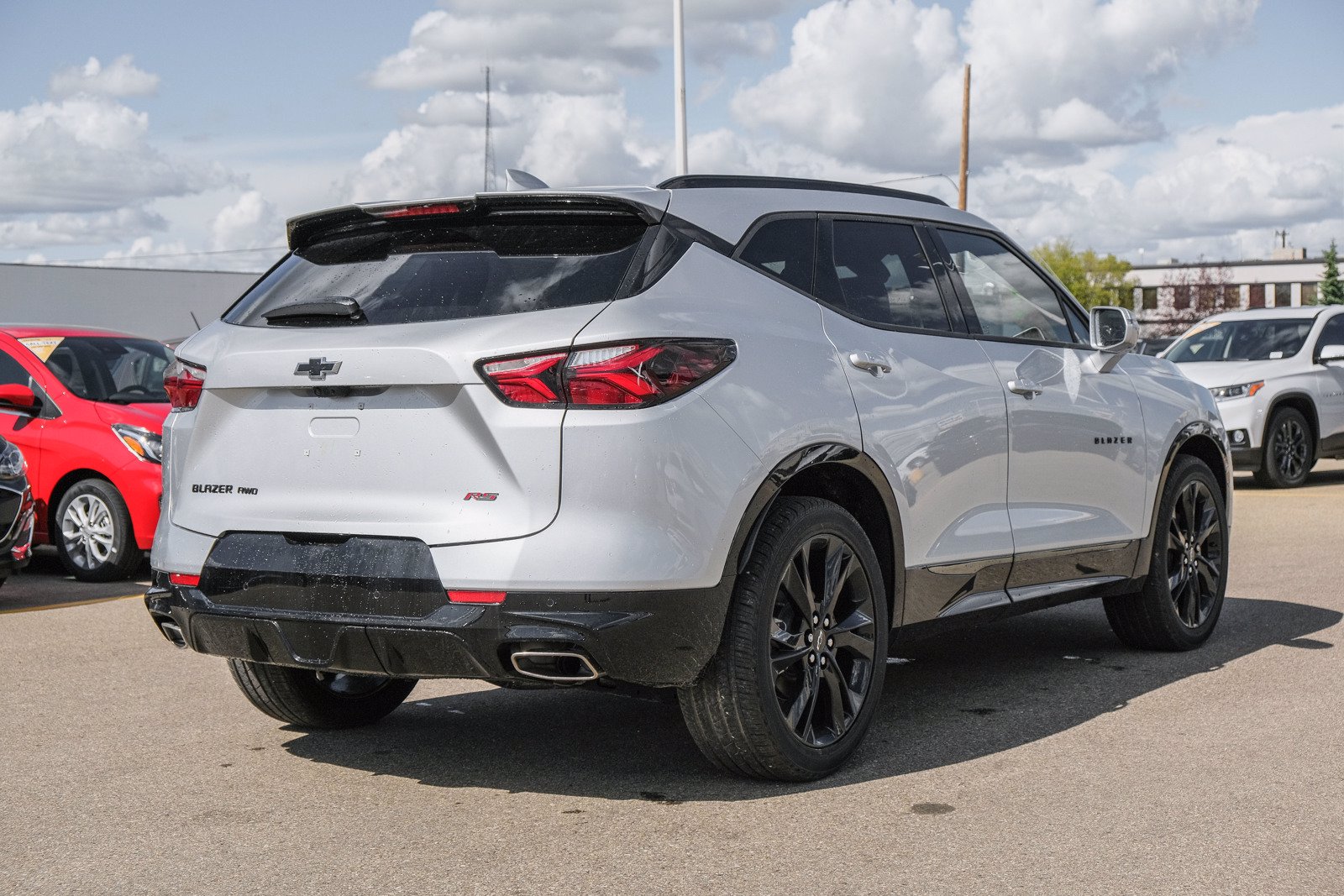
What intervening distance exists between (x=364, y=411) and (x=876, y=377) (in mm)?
1626

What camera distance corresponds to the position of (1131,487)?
6.30m

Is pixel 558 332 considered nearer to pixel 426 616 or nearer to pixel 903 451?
pixel 426 616

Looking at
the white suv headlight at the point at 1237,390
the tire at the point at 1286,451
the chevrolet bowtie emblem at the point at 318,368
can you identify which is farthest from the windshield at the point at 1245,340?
the chevrolet bowtie emblem at the point at 318,368

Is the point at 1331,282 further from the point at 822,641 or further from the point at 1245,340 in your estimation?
the point at 822,641

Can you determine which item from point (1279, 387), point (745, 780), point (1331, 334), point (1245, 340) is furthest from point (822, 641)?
point (1331, 334)

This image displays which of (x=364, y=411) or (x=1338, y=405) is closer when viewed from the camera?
(x=364, y=411)

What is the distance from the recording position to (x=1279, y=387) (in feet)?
50.2

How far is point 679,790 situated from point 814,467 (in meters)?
1.05

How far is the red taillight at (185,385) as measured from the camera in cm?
463

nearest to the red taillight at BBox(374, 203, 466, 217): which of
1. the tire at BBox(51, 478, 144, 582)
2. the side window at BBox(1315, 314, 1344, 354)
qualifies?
the tire at BBox(51, 478, 144, 582)

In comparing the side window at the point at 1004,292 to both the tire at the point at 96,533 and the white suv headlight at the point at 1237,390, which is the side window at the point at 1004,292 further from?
the white suv headlight at the point at 1237,390

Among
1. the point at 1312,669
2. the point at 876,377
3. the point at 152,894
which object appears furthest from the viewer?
the point at 1312,669

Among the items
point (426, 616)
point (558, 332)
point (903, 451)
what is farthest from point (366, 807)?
point (903, 451)

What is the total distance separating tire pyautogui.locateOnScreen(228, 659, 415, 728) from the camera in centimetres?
525
